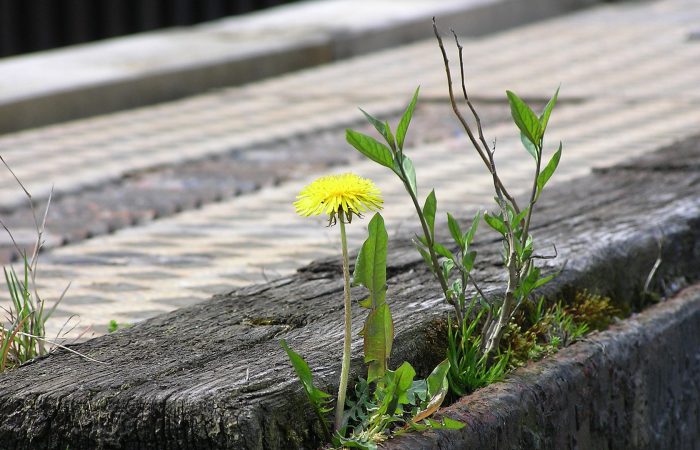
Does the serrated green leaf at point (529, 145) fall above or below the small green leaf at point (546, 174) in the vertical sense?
above

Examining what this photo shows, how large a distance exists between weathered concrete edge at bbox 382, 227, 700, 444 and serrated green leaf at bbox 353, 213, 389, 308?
0.78 feet

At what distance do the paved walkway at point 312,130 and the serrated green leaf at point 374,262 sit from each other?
93 cm

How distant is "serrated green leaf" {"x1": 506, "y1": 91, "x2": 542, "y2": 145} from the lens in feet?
7.20

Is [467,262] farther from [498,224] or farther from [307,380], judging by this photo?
[307,380]

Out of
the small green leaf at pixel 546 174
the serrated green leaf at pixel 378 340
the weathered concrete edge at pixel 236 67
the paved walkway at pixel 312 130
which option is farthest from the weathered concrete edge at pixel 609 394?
the weathered concrete edge at pixel 236 67

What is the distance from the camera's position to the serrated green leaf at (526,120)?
2193 mm

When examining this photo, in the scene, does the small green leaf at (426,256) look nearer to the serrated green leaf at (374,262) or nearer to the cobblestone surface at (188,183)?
the serrated green leaf at (374,262)

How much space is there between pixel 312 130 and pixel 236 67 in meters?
2.01

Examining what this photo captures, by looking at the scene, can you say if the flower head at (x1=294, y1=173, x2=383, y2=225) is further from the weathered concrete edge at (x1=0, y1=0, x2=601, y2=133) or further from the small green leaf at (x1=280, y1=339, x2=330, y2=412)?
the weathered concrete edge at (x1=0, y1=0, x2=601, y2=133)

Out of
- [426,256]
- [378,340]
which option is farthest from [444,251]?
[378,340]

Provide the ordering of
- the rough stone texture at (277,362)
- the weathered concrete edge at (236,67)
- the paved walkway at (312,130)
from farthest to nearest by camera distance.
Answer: the weathered concrete edge at (236,67) < the paved walkway at (312,130) < the rough stone texture at (277,362)

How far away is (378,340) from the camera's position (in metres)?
2.09

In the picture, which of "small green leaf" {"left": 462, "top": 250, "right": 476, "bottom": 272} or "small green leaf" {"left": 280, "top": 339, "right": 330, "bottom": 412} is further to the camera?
"small green leaf" {"left": 462, "top": 250, "right": 476, "bottom": 272}

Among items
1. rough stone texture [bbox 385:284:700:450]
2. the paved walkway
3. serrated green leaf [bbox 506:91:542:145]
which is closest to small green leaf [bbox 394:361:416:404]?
rough stone texture [bbox 385:284:700:450]
